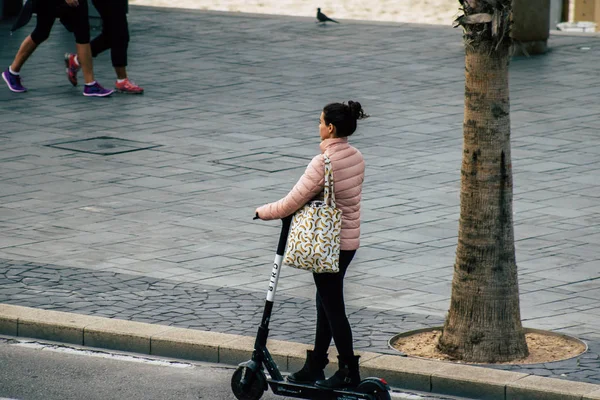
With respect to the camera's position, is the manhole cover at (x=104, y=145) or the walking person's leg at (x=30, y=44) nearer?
the manhole cover at (x=104, y=145)

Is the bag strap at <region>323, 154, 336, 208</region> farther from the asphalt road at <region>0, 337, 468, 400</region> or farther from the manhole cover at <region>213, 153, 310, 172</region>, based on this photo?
the manhole cover at <region>213, 153, 310, 172</region>

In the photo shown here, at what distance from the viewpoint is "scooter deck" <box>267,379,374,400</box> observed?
22.3ft

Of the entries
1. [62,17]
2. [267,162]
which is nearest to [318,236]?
[267,162]

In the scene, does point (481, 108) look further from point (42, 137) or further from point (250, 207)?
point (42, 137)

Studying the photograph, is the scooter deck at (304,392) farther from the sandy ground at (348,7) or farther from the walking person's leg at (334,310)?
the sandy ground at (348,7)

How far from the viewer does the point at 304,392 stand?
686cm

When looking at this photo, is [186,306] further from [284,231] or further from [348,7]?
[348,7]

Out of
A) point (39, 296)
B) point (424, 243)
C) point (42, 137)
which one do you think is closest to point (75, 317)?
point (39, 296)

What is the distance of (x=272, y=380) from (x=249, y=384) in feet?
0.39

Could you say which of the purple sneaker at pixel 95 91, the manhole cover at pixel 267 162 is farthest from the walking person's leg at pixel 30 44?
the manhole cover at pixel 267 162

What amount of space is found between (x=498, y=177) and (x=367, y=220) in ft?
10.5

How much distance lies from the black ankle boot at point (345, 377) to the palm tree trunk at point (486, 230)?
955 mm

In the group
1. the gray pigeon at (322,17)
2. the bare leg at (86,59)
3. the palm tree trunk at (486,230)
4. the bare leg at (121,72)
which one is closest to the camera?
the palm tree trunk at (486,230)

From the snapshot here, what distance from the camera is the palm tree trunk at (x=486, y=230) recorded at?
24.8 feet
